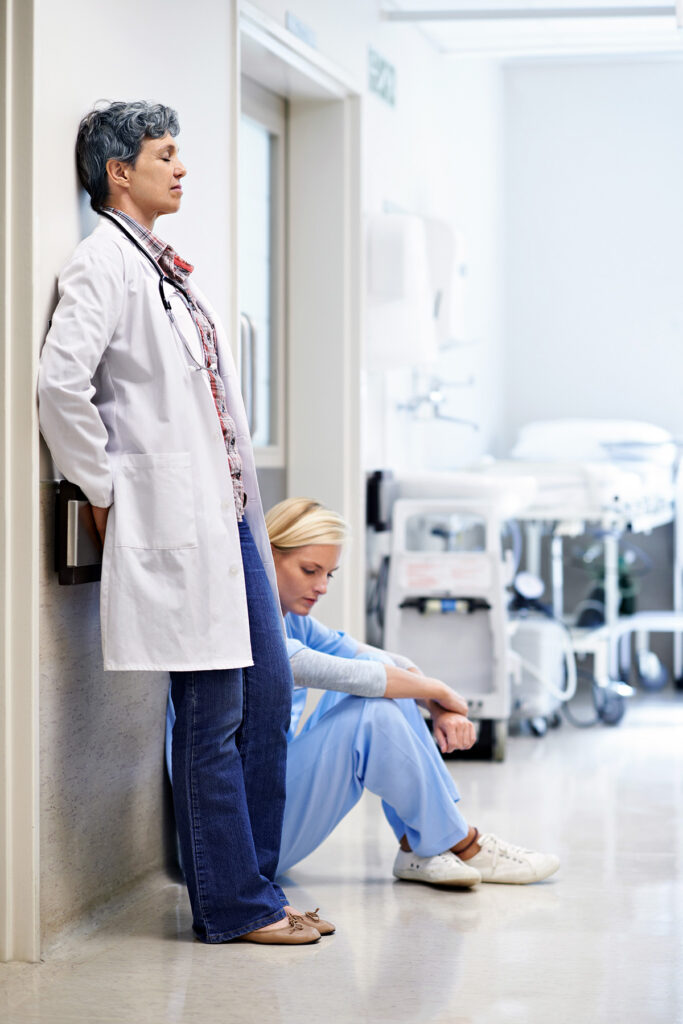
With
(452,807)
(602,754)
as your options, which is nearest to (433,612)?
(602,754)

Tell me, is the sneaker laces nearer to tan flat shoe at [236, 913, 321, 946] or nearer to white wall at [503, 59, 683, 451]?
tan flat shoe at [236, 913, 321, 946]

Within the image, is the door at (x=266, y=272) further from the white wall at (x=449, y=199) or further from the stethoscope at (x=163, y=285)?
the stethoscope at (x=163, y=285)

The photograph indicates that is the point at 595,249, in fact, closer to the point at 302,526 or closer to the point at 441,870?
the point at 302,526

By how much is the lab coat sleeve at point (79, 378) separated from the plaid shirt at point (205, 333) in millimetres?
153

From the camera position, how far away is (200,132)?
9.73 ft

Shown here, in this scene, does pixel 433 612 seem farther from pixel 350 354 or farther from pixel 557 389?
pixel 557 389

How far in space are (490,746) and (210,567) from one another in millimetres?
2068

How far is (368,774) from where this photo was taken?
269 centimetres

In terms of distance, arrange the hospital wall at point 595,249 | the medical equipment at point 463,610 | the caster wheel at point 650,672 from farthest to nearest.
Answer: the hospital wall at point 595,249
the caster wheel at point 650,672
the medical equipment at point 463,610

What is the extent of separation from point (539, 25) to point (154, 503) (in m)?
3.39

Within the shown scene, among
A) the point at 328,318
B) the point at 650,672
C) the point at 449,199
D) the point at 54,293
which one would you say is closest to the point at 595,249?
the point at 449,199

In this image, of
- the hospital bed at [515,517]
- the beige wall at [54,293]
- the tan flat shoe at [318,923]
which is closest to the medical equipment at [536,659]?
the hospital bed at [515,517]

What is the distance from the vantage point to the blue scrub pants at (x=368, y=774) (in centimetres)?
268

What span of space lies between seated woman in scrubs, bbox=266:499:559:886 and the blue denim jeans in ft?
0.60
